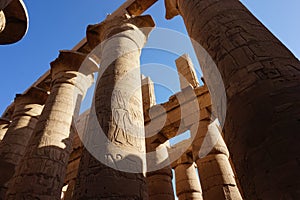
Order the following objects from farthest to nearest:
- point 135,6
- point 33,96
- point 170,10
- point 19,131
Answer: point 33,96
point 135,6
point 19,131
point 170,10

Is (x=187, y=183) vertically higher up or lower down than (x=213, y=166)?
higher up

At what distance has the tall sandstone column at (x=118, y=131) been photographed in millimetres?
3559

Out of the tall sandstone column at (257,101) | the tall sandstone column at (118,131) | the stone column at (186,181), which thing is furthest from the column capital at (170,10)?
the stone column at (186,181)

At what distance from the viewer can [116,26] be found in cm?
749

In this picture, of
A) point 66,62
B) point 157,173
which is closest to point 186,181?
point 157,173

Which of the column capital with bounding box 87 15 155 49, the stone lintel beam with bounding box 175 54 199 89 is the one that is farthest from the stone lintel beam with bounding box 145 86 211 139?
the column capital with bounding box 87 15 155 49

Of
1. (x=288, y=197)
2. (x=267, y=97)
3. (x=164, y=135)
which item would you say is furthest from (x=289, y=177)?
(x=164, y=135)

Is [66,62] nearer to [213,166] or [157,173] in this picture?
[157,173]

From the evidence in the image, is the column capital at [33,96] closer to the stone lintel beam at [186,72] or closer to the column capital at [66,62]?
the column capital at [66,62]

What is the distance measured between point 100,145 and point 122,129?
0.49 meters

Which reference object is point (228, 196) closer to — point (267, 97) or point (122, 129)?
point (122, 129)

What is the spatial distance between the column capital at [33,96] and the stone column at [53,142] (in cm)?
221

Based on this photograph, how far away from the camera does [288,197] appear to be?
1.89 metres

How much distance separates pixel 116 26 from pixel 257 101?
5841 millimetres
